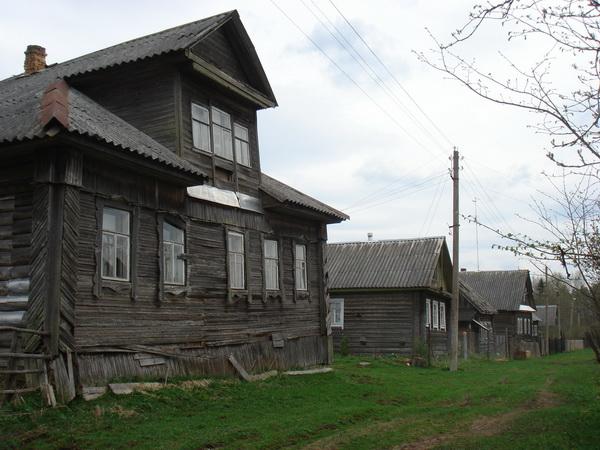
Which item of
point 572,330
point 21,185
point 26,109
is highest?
point 26,109

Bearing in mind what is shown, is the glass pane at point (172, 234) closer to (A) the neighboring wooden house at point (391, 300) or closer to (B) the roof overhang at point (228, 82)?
(B) the roof overhang at point (228, 82)

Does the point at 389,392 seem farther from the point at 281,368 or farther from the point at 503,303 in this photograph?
the point at 503,303

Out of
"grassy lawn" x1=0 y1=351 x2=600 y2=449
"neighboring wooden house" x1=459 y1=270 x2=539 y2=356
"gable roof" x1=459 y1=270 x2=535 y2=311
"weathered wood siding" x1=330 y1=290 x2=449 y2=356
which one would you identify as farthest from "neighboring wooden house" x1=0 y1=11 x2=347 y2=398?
"gable roof" x1=459 y1=270 x2=535 y2=311

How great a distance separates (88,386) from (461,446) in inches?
253

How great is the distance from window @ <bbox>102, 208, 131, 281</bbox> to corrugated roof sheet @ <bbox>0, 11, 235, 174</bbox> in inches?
55.1

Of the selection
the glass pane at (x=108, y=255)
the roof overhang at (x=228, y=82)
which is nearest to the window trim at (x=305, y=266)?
the roof overhang at (x=228, y=82)

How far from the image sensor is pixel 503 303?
4934 centimetres

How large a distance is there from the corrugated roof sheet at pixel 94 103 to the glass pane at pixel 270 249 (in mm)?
4502

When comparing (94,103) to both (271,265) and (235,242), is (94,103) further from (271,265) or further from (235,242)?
(271,265)

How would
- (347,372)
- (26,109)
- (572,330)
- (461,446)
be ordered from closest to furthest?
1. (461,446)
2. (26,109)
3. (347,372)
4. (572,330)

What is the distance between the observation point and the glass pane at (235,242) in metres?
16.0

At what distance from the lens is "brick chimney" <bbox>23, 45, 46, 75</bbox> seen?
18.0m

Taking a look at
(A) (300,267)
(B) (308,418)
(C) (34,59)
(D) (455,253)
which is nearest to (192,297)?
(B) (308,418)

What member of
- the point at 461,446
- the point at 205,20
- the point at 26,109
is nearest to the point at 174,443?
the point at 461,446
